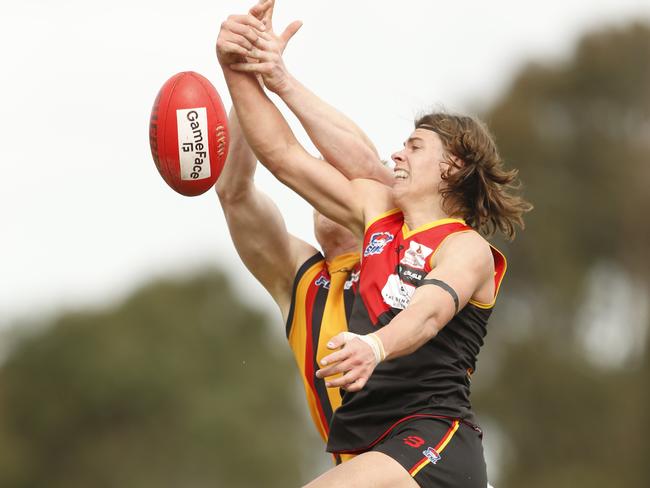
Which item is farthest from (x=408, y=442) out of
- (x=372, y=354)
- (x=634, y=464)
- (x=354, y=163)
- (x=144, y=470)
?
(x=144, y=470)

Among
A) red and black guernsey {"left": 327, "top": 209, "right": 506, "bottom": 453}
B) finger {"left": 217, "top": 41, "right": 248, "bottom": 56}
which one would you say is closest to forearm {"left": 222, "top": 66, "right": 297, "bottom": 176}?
finger {"left": 217, "top": 41, "right": 248, "bottom": 56}

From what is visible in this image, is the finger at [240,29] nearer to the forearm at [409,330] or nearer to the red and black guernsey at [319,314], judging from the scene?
the red and black guernsey at [319,314]

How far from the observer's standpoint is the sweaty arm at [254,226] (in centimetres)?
1030

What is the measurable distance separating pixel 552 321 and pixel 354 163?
30.3 m

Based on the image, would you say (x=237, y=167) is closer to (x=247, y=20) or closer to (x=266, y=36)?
(x=266, y=36)

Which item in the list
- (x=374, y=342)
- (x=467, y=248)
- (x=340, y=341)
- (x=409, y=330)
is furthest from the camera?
(x=467, y=248)

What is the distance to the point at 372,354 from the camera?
308 inches

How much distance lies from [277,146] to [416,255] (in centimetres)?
105

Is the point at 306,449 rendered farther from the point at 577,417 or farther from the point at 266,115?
the point at 266,115

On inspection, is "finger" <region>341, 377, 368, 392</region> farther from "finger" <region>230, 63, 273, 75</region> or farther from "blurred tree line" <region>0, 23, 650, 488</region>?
"blurred tree line" <region>0, 23, 650, 488</region>

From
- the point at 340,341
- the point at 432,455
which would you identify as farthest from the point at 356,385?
the point at 432,455

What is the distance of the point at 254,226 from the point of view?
1039 cm

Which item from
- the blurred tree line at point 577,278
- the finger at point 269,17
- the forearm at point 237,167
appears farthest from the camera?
the blurred tree line at point 577,278

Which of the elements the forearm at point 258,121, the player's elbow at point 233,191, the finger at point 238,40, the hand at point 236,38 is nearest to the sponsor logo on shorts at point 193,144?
the forearm at point 258,121
